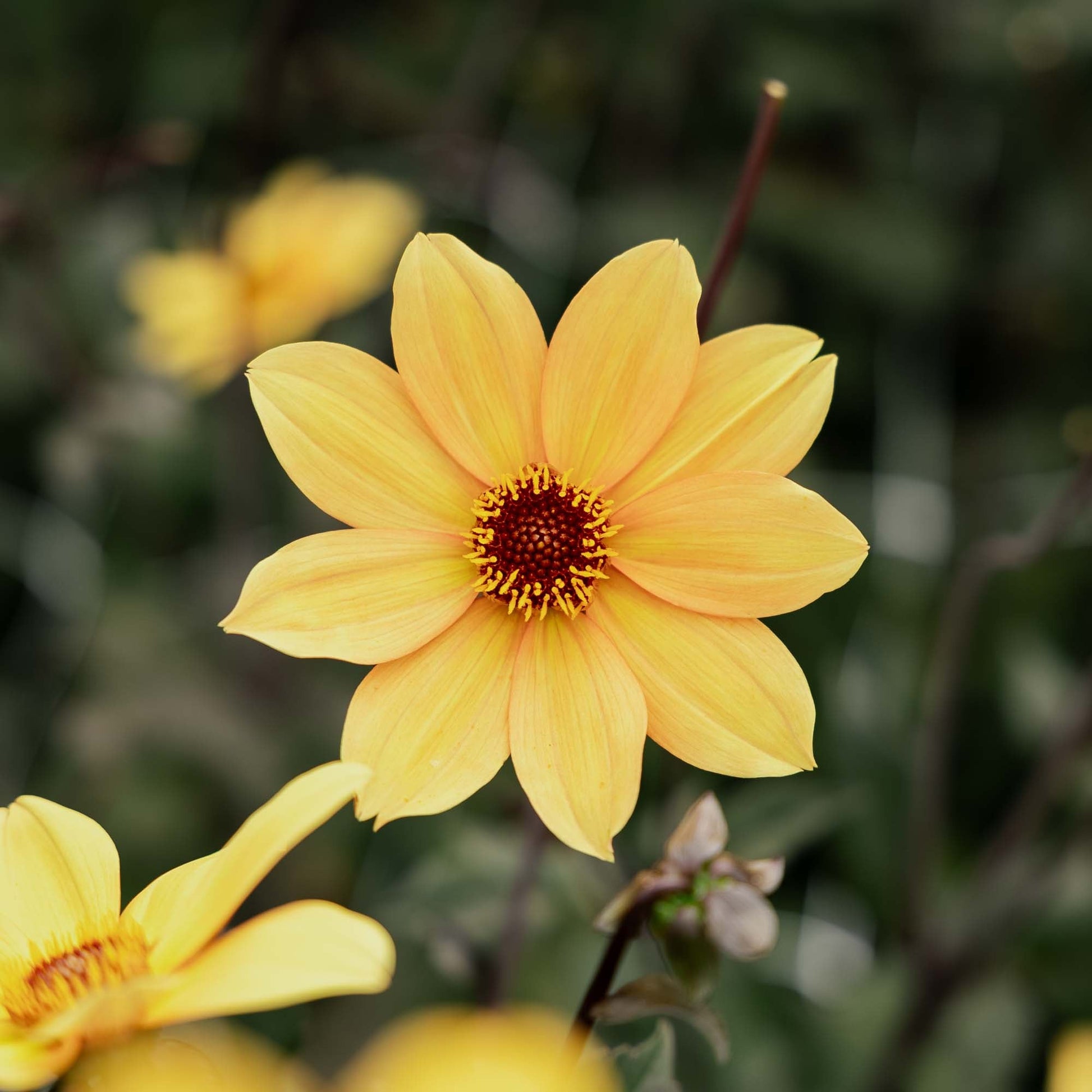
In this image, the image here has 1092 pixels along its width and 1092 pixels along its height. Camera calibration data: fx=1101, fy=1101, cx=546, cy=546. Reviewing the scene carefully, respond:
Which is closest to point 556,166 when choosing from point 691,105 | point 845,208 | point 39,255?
point 691,105

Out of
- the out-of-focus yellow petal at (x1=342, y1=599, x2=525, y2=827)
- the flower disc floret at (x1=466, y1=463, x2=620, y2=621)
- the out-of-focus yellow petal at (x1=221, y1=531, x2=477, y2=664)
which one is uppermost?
the flower disc floret at (x1=466, y1=463, x2=620, y2=621)

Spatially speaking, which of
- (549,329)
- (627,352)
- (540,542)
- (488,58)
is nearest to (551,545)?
(540,542)

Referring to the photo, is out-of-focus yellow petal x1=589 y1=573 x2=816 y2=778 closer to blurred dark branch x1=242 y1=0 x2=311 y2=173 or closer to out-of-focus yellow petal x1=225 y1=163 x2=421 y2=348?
out-of-focus yellow petal x1=225 y1=163 x2=421 y2=348

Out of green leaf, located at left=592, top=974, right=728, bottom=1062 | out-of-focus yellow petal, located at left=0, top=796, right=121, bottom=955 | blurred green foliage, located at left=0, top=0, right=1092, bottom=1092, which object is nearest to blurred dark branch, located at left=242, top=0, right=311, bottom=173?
blurred green foliage, located at left=0, top=0, right=1092, bottom=1092

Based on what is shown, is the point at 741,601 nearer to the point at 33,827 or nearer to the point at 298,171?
the point at 33,827

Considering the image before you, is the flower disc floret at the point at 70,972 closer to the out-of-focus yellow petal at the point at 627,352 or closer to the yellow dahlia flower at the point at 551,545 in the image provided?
the yellow dahlia flower at the point at 551,545

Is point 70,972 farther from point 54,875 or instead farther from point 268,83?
point 268,83
